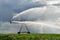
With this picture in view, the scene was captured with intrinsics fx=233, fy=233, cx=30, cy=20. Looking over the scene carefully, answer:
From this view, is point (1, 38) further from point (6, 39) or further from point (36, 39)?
point (36, 39)

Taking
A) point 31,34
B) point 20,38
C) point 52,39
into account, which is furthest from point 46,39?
point 31,34

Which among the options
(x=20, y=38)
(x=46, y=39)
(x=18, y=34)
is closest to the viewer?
(x=46, y=39)

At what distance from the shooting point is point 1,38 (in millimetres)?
35125

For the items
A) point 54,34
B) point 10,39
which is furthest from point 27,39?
point 54,34

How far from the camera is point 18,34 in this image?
37094 millimetres

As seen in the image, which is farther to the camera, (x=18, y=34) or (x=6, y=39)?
(x=18, y=34)

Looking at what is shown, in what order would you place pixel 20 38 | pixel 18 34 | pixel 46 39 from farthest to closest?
pixel 18 34
pixel 20 38
pixel 46 39

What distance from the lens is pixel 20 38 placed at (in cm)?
3416

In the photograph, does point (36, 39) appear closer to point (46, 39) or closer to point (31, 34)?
point (46, 39)

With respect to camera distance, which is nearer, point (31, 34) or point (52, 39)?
point (52, 39)

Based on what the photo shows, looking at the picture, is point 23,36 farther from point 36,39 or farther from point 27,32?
point 36,39

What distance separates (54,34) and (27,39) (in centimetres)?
717

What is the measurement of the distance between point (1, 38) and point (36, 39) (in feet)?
19.6

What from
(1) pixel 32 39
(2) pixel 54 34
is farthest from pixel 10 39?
(2) pixel 54 34
